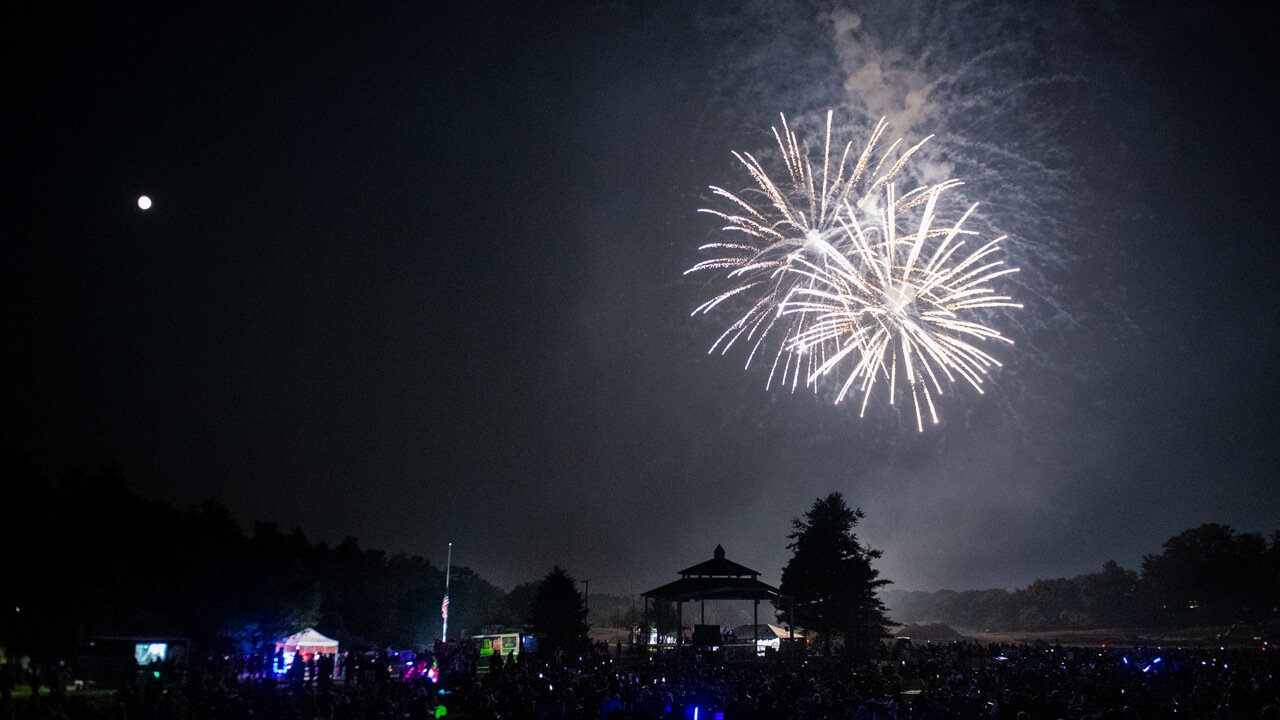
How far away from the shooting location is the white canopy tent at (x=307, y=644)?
3759 centimetres

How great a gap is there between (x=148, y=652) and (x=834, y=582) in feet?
116

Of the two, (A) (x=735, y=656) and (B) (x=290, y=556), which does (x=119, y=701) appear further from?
(B) (x=290, y=556)

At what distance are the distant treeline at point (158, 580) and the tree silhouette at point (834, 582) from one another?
19.5m

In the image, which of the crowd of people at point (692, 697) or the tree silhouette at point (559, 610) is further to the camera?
the tree silhouette at point (559, 610)

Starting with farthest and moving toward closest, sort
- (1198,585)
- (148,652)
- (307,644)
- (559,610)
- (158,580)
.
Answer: (1198,585) < (559,610) < (158,580) < (307,644) < (148,652)

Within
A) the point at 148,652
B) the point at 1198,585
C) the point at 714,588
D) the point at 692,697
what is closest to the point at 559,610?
the point at 714,588

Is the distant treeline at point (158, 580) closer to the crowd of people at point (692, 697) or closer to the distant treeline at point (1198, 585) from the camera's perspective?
the crowd of people at point (692, 697)

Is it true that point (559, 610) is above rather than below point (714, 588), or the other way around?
below

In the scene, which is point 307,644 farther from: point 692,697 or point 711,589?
point 692,697

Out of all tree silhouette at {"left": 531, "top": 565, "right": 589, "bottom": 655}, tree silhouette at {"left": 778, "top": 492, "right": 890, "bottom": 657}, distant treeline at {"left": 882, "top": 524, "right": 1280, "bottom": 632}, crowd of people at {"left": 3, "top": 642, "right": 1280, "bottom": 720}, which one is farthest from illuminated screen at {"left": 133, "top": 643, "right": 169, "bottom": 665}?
distant treeline at {"left": 882, "top": 524, "right": 1280, "bottom": 632}

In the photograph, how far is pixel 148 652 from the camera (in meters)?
32.6

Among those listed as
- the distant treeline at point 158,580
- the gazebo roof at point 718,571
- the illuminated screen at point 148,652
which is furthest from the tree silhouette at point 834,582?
the illuminated screen at point 148,652

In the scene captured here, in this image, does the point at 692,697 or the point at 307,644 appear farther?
the point at 307,644

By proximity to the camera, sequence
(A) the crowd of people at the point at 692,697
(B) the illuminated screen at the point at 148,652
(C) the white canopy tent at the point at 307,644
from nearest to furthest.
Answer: (A) the crowd of people at the point at 692,697
(B) the illuminated screen at the point at 148,652
(C) the white canopy tent at the point at 307,644
